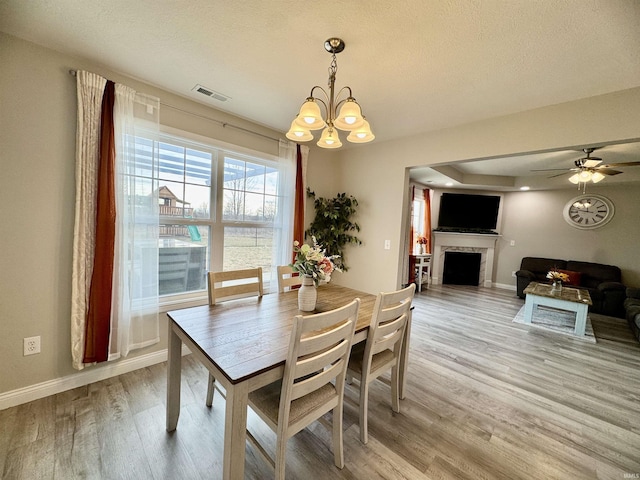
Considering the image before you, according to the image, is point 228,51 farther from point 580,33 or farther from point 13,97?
point 580,33

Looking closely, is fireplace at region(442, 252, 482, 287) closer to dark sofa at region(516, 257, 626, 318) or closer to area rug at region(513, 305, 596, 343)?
dark sofa at region(516, 257, 626, 318)

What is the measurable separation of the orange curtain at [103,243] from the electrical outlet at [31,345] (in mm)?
273

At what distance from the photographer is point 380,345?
1.58 meters

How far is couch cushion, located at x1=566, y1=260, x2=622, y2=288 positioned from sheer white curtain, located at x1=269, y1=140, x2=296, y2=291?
5.94 m

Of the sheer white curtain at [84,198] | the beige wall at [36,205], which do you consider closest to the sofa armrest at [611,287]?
the sheer white curtain at [84,198]

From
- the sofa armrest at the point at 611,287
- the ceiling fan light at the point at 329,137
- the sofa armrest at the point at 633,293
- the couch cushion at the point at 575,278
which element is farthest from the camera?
the couch cushion at the point at 575,278

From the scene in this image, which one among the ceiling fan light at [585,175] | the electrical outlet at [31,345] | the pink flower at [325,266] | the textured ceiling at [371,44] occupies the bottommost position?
the electrical outlet at [31,345]

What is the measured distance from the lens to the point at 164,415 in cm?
174

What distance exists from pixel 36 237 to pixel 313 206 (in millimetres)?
2713

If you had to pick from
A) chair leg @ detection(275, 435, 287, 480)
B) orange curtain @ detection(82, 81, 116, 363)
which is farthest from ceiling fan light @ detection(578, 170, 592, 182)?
orange curtain @ detection(82, 81, 116, 363)

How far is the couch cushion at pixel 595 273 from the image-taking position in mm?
4730

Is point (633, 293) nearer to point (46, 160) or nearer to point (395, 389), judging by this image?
point (395, 389)

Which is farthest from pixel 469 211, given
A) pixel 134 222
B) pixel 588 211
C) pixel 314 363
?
pixel 134 222

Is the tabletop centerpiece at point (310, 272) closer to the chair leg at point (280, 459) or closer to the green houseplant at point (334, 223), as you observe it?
the chair leg at point (280, 459)
